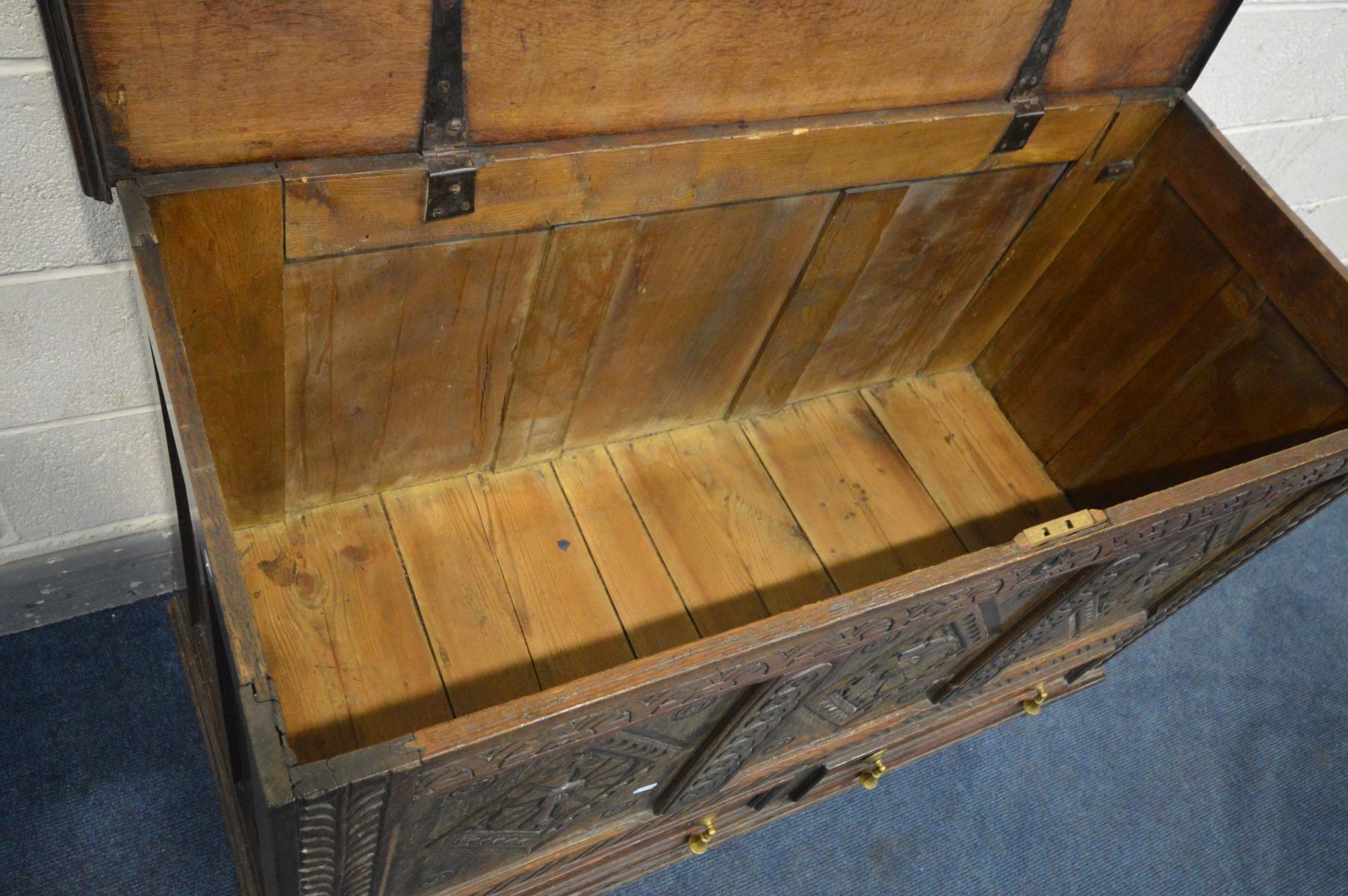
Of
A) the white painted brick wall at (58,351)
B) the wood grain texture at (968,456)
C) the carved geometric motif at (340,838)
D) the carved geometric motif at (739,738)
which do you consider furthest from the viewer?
the wood grain texture at (968,456)

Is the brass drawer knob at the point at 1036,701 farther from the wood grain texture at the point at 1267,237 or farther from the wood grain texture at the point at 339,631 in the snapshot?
the wood grain texture at the point at 339,631

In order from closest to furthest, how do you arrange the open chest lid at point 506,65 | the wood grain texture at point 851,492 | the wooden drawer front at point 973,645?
the open chest lid at point 506,65, the wooden drawer front at point 973,645, the wood grain texture at point 851,492

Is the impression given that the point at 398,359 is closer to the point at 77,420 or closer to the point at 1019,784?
the point at 77,420

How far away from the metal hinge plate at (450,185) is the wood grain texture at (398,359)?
6 centimetres

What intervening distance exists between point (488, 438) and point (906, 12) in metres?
0.78

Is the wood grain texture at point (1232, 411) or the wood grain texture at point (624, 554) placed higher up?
the wood grain texture at point (624, 554)

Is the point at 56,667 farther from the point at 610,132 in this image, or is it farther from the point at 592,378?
the point at 610,132

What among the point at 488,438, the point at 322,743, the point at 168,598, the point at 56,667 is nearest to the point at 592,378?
the point at 488,438

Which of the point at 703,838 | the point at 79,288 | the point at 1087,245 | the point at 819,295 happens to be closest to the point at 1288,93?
the point at 1087,245

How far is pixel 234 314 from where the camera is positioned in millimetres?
1125

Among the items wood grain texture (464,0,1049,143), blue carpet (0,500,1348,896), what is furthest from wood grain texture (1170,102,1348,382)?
blue carpet (0,500,1348,896)

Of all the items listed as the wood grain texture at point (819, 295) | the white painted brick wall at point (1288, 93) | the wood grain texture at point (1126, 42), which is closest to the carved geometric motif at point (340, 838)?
the wood grain texture at point (819, 295)

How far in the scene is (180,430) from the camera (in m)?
0.90

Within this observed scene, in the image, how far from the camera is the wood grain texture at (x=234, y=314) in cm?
102
